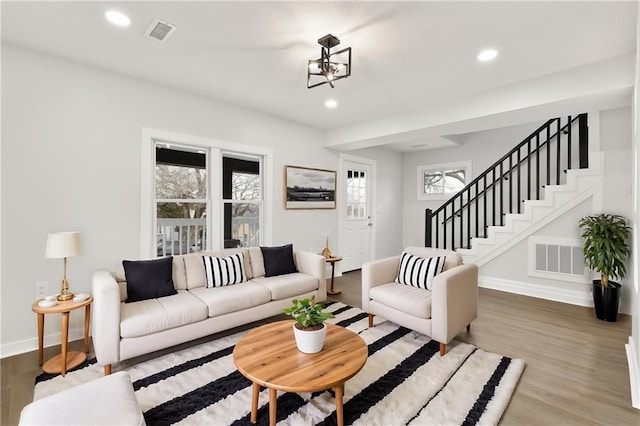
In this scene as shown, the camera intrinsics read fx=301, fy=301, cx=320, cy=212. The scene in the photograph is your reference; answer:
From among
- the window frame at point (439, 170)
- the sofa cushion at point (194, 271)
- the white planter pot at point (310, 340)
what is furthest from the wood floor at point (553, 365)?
the window frame at point (439, 170)

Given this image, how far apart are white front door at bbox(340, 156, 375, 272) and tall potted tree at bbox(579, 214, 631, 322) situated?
341 cm

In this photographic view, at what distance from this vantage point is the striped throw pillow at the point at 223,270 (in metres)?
3.18

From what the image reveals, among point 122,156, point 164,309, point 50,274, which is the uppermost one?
point 122,156

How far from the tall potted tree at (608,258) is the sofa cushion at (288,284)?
3188 mm

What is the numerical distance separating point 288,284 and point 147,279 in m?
1.37

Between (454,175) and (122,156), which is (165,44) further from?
(454,175)

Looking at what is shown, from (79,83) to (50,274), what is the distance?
1.80 meters

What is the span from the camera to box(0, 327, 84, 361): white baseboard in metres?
2.54

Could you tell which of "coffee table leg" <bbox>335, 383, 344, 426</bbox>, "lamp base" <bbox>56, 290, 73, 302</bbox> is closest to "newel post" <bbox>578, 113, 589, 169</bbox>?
"coffee table leg" <bbox>335, 383, 344, 426</bbox>

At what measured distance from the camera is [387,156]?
658 cm

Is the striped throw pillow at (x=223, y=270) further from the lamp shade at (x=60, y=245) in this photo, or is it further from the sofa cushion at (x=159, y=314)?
the lamp shade at (x=60, y=245)

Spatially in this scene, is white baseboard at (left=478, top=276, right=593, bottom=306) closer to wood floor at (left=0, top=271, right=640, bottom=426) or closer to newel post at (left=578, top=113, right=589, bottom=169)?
wood floor at (left=0, top=271, right=640, bottom=426)

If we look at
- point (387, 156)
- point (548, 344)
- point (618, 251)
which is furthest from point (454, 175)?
point (548, 344)

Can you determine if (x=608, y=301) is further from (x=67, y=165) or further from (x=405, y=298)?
(x=67, y=165)
